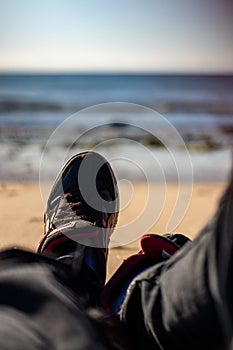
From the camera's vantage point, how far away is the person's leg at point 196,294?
74 centimetres

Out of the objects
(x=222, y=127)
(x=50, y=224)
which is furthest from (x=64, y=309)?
(x=222, y=127)

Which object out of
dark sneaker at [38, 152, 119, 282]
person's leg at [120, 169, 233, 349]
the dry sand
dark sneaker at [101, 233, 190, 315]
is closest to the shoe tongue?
dark sneaker at [38, 152, 119, 282]

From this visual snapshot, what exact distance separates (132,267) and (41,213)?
1.99 meters

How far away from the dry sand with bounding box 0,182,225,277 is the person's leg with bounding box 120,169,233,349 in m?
1.14

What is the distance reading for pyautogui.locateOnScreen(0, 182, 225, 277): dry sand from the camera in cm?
247

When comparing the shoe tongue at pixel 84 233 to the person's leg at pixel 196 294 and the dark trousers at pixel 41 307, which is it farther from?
the person's leg at pixel 196 294

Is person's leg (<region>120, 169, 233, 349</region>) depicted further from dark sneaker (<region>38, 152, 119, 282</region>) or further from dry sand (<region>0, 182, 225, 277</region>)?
dry sand (<region>0, 182, 225, 277</region>)

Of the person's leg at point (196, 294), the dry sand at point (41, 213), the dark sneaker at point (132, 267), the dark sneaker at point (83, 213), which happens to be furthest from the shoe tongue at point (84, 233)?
the person's leg at point (196, 294)

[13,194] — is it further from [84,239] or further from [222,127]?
[222,127]

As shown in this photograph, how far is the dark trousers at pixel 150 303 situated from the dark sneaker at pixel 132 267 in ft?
0.38

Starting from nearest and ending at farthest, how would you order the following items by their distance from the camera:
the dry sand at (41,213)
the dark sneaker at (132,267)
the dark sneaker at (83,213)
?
the dark sneaker at (132,267)
the dark sneaker at (83,213)
the dry sand at (41,213)

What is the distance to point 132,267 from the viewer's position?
45.9 inches

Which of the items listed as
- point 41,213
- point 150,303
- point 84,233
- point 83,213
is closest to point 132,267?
point 150,303

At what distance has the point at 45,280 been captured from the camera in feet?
2.99
